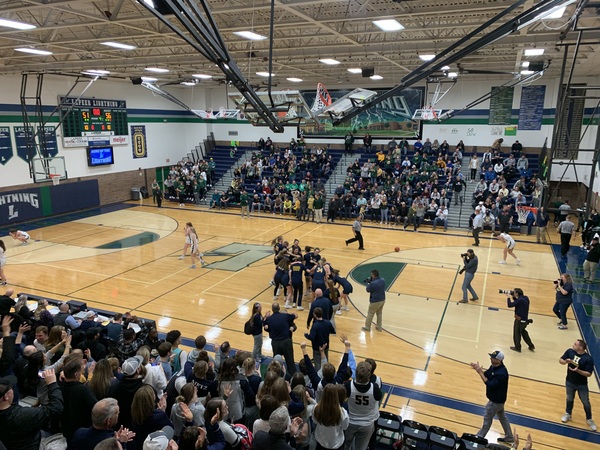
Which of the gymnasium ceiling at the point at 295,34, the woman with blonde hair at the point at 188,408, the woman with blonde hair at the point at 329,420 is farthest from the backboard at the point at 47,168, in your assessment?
the woman with blonde hair at the point at 329,420

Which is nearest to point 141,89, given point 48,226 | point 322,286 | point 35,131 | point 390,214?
point 35,131

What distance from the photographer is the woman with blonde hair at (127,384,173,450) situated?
13.8 feet

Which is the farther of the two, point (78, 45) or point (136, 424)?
point (78, 45)

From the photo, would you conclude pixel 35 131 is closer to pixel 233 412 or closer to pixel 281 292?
pixel 281 292

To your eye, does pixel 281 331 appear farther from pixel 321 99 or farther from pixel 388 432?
pixel 321 99

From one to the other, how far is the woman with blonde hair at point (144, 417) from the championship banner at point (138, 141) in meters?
27.6

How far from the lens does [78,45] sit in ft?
51.8

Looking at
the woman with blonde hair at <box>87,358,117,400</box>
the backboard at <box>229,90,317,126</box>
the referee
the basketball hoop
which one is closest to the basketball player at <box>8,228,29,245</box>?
the referee

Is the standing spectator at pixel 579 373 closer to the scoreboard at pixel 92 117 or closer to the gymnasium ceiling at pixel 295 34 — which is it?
the gymnasium ceiling at pixel 295 34

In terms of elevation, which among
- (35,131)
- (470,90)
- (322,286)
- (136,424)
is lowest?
(322,286)

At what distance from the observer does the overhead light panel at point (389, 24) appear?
440 inches

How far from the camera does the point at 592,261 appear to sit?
13.7 meters

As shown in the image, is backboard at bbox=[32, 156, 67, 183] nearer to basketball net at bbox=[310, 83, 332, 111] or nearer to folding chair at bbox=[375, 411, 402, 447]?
basketball net at bbox=[310, 83, 332, 111]

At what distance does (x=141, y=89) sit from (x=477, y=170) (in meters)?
22.0
